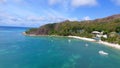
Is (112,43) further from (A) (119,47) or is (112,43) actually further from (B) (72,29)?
(B) (72,29)

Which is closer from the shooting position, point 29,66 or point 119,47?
point 29,66

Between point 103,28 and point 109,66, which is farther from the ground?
point 103,28

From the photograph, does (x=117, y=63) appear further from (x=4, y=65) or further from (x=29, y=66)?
(x=4, y=65)

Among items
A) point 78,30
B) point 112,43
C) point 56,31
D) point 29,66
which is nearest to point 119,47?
point 112,43

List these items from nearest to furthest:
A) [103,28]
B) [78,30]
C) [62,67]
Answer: [62,67] → [103,28] → [78,30]

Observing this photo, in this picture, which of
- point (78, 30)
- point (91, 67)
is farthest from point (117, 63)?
point (78, 30)

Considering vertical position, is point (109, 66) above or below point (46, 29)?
below

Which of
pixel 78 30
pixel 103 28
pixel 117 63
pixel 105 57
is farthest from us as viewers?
pixel 78 30

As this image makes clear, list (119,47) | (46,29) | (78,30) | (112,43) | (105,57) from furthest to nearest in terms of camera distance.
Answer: (46,29), (78,30), (112,43), (119,47), (105,57)

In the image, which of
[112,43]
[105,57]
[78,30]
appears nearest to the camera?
[105,57]
